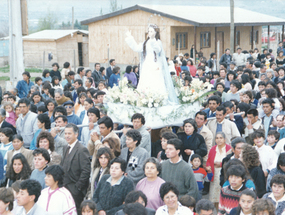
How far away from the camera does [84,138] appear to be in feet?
25.4

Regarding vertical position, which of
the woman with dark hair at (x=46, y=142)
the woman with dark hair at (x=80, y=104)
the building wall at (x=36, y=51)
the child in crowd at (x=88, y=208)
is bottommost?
the child in crowd at (x=88, y=208)

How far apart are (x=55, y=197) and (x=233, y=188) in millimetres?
2100

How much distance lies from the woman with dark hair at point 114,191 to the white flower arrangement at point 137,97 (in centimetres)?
247

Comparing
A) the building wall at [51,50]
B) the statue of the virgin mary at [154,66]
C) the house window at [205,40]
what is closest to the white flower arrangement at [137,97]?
the statue of the virgin mary at [154,66]

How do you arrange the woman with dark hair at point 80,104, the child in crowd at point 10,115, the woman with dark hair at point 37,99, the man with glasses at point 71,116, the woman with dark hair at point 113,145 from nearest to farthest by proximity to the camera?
the woman with dark hair at point 113,145
the man with glasses at point 71,116
the child in crowd at point 10,115
the woman with dark hair at point 80,104
the woman with dark hair at point 37,99

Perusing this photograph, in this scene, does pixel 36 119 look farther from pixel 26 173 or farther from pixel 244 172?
pixel 244 172

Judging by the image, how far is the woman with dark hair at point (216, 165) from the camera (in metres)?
6.70

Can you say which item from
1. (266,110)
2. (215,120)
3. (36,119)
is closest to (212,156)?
(215,120)

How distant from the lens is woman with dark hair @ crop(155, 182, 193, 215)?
494cm

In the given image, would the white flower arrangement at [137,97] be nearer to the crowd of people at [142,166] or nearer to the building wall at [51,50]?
the crowd of people at [142,166]

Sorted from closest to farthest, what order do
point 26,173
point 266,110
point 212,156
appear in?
point 26,173, point 212,156, point 266,110

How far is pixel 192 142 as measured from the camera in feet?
22.7

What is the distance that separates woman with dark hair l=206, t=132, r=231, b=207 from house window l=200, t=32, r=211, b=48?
73.5 ft

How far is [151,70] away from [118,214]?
403 centimetres
